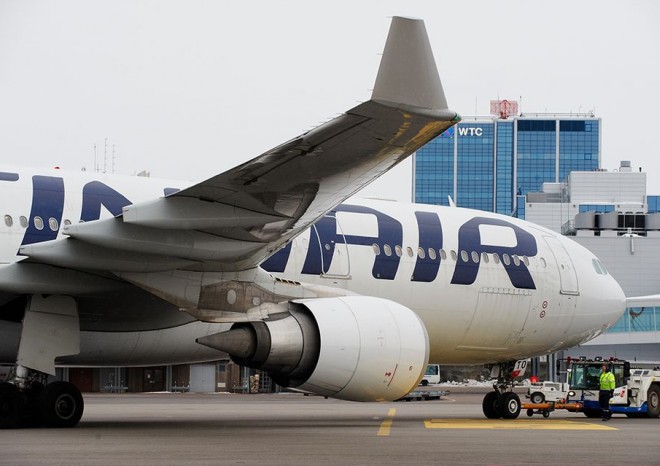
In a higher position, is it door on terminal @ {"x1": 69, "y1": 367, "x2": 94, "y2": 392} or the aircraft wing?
the aircraft wing

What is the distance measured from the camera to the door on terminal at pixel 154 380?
51625mm

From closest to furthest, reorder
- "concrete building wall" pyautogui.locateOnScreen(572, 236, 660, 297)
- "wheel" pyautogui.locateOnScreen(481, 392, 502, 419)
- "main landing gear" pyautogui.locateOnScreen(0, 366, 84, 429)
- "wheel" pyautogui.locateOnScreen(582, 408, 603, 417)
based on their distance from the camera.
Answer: "main landing gear" pyautogui.locateOnScreen(0, 366, 84, 429) < "wheel" pyautogui.locateOnScreen(481, 392, 502, 419) < "wheel" pyautogui.locateOnScreen(582, 408, 603, 417) < "concrete building wall" pyautogui.locateOnScreen(572, 236, 660, 297)

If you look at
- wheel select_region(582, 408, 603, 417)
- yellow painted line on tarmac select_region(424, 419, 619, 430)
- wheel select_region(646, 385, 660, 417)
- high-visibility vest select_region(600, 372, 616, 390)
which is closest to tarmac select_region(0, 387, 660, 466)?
yellow painted line on tarmac select_region(424, 419, 619, 430)

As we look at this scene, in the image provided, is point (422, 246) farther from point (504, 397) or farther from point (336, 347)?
point (336, 347)

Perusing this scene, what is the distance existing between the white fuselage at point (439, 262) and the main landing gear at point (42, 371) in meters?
0.95

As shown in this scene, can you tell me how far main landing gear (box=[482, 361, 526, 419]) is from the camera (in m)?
21.8

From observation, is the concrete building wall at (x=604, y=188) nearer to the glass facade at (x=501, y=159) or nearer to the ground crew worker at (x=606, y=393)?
the glass facade at (x=501, y=159)

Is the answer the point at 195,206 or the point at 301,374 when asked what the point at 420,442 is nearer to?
the point at 301,374

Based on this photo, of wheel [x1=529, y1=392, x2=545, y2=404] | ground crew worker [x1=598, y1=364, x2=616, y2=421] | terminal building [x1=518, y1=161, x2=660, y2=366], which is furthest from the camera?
terminal building [x1=518, y1=161, x2=660, y2=366]

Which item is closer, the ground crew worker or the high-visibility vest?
the ground crew worker

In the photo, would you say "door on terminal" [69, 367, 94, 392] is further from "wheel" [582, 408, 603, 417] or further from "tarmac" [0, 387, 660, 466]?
"tarmac" [0, 387, 660, 466]

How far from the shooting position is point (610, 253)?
263ft

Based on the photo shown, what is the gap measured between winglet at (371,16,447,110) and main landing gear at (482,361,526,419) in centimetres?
1102

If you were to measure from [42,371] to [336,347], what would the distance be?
13.4 feet
